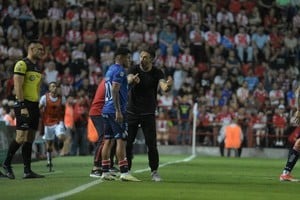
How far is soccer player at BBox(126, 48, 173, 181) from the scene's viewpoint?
49.4ft

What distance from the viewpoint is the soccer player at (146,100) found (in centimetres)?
1507

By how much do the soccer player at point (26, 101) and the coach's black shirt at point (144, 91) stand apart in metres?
1.74

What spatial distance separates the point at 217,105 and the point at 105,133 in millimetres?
19847

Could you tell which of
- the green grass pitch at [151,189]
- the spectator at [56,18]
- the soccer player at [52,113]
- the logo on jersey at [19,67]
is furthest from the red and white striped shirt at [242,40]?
the logo on jersey at [19,67]

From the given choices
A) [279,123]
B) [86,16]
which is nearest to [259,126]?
[279,123]

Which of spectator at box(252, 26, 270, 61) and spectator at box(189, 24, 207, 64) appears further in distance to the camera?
spectator at box(252, 26, 270, 61)

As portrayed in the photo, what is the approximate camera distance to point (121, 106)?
1511cm

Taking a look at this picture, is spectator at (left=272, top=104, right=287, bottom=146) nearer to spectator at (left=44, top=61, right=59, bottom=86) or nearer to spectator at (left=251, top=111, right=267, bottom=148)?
spectator at (left=251, top=111, right=267, bottom=148)

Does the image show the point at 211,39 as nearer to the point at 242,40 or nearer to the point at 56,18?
the point at 242,40

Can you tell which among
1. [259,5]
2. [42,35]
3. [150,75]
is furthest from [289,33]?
[150,75]

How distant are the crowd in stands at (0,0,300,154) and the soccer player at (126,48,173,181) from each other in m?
16.7

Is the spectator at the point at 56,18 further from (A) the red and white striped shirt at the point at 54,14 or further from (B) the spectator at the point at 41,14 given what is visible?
(B) the spectator at the point at 41,14

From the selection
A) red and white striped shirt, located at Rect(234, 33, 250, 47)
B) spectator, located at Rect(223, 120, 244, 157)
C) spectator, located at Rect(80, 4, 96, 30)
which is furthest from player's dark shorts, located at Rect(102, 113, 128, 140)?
red and white striped shirt, located at Rect(234, 33, 250, 47)

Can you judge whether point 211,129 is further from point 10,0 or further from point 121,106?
point 121,106
